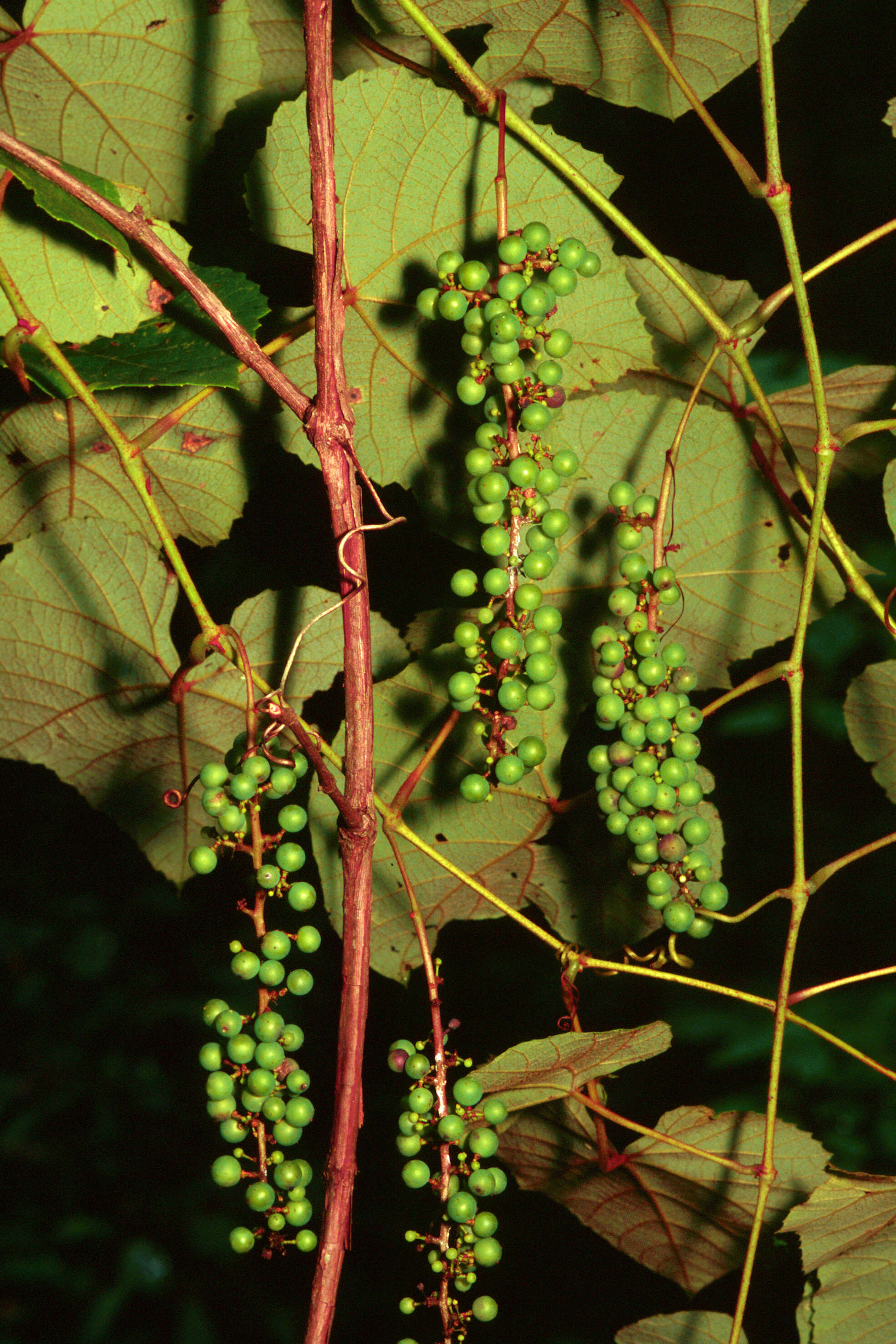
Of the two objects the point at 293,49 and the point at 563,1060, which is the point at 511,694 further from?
the point at 293,49

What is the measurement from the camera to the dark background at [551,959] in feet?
3.63

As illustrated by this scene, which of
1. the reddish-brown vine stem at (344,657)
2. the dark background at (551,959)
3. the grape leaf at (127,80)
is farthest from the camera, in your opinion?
the dark background at (551,959)

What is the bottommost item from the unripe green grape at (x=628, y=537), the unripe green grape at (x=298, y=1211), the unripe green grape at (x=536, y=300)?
the unripe green grape at (x=298, y=1211)

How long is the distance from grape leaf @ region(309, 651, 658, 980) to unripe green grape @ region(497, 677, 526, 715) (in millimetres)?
214

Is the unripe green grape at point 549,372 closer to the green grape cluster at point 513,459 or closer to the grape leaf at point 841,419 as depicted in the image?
the green grape cluster at point 513,459

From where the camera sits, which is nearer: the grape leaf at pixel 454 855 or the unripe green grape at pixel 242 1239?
the unripe green grape at pixel 242 1239

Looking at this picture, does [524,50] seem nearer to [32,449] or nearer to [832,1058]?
[32,449]

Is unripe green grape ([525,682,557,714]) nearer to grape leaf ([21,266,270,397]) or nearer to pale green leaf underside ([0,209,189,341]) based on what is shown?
grape leaf ([21,266,270,397])

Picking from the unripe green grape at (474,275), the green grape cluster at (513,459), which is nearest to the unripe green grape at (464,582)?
the green grape cluster at (513,459)

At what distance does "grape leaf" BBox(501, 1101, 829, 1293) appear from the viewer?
0.92 m

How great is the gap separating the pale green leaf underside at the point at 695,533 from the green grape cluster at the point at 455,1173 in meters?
0.38

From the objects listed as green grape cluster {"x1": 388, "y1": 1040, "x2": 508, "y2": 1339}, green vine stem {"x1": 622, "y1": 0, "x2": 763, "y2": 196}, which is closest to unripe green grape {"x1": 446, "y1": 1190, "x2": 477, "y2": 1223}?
green grape cluster {"x1": 388, "y1": 1040, "x2": 508, "y2": 1339}

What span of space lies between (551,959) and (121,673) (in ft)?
3.07

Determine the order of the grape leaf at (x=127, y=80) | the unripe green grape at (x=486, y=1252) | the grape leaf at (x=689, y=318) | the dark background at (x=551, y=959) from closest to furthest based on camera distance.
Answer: the unripe green grape at (x=486, y=1252), the grape leaf at (x=127, y=80), the grape leaf at (x=689, y=318), the dark background at (x=551, y=959)
